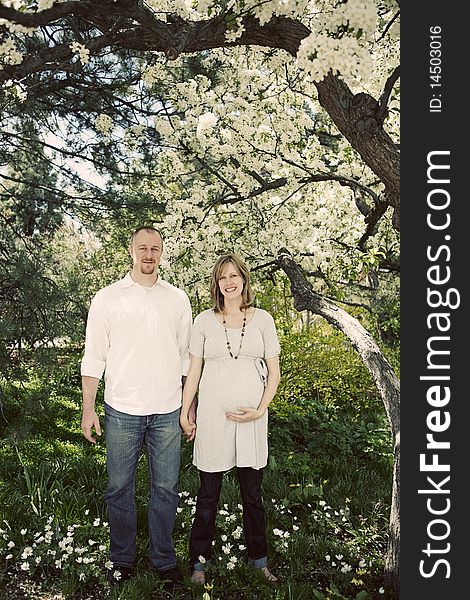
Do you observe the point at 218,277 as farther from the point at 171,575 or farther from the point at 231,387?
the point at 171,575

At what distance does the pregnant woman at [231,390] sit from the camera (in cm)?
333

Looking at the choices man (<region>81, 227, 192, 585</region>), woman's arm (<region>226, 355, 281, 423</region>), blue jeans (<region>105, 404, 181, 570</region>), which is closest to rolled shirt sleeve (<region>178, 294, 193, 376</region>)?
man (<region>81, 227, 192, 585</region>)

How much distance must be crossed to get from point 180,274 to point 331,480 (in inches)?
67.9

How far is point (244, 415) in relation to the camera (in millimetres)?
3307

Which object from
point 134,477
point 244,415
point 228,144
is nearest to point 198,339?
point 244,415

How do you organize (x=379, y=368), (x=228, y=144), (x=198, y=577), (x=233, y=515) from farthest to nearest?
(x=228, y=144)
(x=233, y=515)
(x=379, y=368)
(x=198, y=577)

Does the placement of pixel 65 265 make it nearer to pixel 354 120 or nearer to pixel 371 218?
pixel 371 218

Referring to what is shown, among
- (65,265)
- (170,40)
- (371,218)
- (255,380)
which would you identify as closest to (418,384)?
(255,380)

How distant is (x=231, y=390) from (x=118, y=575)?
1.00 meters

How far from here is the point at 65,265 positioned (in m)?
6.66

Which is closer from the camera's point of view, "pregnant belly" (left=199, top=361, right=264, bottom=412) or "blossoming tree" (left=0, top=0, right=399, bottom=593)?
"blossoming tree" (left=0, top=0, right=399, bottom=593)

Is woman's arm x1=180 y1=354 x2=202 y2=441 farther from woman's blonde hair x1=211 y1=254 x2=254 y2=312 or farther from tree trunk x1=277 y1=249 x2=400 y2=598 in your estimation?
tree trunk x1=277 y1=249 x2=400 y2=598

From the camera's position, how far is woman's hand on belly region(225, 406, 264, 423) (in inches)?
130

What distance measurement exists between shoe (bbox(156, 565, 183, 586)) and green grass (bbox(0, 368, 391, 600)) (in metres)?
0.06
